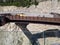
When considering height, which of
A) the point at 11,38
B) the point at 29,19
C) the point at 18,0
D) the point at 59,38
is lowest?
the point at 18,0

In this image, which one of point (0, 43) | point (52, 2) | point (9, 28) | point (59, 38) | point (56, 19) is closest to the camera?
point (56, 19)

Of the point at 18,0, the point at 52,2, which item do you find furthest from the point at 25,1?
the point at 52,2

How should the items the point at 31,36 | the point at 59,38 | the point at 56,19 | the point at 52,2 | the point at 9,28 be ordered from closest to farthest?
the point at 56,19, the point at 31,36, the point at 59,38, the point at 9,28, the point at 52,2

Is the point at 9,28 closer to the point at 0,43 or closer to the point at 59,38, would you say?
the point at 59,38

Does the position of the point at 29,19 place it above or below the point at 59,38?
above

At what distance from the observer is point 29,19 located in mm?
3410

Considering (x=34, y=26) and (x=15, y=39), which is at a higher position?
(x=15, y=39)

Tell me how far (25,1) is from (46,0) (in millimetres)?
819

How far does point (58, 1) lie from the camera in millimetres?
10008

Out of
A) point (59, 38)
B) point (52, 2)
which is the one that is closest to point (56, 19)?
point (59, 38)

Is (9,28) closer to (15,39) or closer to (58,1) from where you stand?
(15,39)

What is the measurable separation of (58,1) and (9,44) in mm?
6361

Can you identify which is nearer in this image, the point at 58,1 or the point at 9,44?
the point at 9,44

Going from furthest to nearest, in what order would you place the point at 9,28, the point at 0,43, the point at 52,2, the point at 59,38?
the point at 52,2 < the point at 9,28 < the point at 59,38 < the point at 0,43
